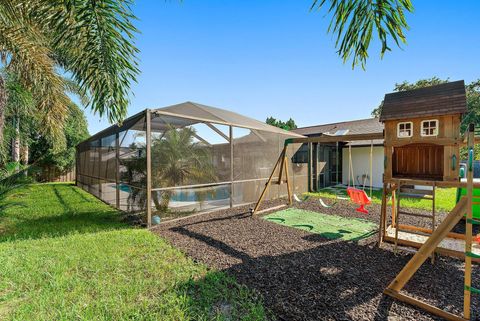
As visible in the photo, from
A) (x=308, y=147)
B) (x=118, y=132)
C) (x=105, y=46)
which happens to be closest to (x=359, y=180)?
(x=308, y=147)

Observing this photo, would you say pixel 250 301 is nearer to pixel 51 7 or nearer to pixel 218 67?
pixel 51 7

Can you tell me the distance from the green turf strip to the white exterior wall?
768cm

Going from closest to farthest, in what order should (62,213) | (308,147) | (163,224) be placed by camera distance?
(163,224), (62,213), (308,147)

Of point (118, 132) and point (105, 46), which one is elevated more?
point (105, 46)

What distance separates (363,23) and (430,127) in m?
1.96

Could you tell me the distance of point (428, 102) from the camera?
340 centimetres

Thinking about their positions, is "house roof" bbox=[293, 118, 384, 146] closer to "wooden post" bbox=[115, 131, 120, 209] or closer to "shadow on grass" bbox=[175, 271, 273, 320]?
"wooden post" bbox=[115, 131, 120, 209]

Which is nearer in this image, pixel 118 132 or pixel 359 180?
pixel 118 132

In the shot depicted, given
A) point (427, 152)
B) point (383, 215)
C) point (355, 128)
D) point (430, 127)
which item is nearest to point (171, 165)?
point (383, 215)

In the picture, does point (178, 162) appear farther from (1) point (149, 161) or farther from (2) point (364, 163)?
(2) point (364, 163)

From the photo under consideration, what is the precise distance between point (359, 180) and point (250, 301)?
12563 millimetres

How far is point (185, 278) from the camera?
114 inches

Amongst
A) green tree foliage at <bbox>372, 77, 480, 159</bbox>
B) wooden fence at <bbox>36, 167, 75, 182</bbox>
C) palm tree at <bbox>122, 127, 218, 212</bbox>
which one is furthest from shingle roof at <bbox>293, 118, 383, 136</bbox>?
wooden fence at <bbox>36, 167, 75, 182</bbox>

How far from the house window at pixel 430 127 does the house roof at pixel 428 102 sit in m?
0.16
